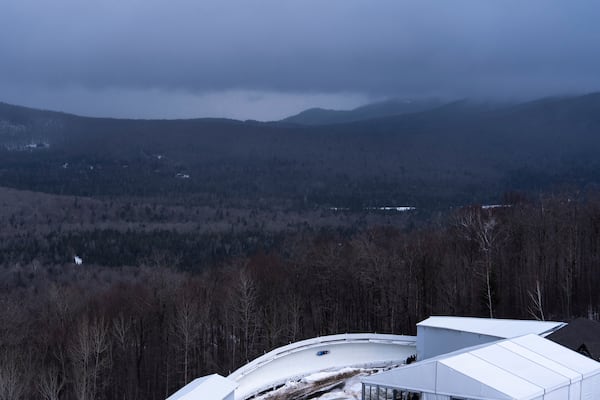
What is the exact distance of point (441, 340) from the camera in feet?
88.1

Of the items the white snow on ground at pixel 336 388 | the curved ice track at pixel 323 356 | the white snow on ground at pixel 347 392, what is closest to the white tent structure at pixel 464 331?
the curved ice track at pixel 323 356

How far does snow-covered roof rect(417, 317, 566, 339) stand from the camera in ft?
81.5

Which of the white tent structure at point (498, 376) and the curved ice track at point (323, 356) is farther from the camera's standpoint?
the curved ice track at point (323, 356)

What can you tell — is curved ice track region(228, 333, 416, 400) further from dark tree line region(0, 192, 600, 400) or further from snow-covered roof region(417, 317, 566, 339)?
dark tree line region(0, 192, 600, 400)

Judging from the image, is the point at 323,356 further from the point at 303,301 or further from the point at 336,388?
the point at 303,301

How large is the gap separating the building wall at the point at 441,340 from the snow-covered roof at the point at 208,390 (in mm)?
10054

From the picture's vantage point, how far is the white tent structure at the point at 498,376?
18.2 meters

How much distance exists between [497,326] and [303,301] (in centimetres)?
1836

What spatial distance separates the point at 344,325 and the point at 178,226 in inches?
3242

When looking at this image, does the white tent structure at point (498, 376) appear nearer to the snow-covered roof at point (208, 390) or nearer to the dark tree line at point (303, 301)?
the snow-covered roof at point (208, 390)

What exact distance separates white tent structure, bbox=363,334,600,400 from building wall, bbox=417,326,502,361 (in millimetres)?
4380

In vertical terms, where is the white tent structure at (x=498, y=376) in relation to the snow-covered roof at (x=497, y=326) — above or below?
above

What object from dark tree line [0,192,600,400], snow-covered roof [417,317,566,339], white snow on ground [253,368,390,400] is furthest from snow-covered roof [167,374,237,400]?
dark tree line [0,192,600,400]

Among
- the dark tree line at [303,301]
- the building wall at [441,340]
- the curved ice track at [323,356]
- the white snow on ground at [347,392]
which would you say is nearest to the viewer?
the white snow on ground at [347,392]
